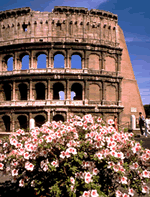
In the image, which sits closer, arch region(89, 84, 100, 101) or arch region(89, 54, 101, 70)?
arch region(89, 84, 100, 101)

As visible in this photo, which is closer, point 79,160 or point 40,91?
point 79,160

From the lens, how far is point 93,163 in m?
4.15

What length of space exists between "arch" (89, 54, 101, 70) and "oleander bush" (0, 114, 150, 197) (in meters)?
14.6

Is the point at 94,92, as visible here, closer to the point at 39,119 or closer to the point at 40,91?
the point at 40,91

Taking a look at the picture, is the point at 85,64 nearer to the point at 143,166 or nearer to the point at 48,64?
the point at 48,64

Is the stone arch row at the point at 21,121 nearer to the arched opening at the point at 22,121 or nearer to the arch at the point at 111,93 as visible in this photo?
the arched opening at the point at 22,121

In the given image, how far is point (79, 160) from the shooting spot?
4.03 metres

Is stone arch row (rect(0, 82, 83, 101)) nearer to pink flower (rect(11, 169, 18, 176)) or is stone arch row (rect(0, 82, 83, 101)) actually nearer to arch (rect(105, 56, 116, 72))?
arch (rect(105, 56, 116, 72))

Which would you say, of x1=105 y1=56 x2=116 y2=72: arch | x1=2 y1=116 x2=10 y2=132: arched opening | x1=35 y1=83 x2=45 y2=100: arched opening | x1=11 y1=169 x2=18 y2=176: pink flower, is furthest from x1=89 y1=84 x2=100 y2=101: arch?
x1=11 y1=169 x2=18 y2=176: pink flower

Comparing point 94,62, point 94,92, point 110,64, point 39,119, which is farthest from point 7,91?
point 110,64

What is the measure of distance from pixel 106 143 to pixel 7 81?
16.7 m

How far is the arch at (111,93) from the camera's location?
19114mm

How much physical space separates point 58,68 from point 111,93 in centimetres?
636

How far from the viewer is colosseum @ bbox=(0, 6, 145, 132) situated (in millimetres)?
17750
